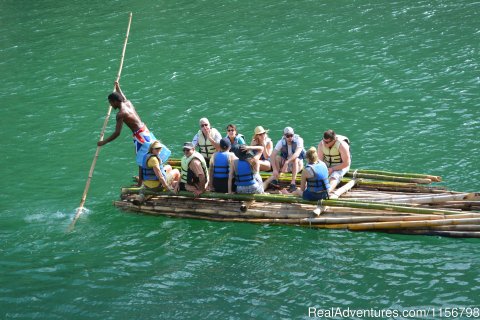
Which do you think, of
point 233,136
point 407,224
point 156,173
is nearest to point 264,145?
point 233,136

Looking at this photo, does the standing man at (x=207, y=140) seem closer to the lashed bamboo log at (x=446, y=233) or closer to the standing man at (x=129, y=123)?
the standing man at (x=129, y=123)

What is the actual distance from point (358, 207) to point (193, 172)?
4.39 m

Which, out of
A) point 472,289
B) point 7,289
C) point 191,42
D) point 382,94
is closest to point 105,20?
point 191,42

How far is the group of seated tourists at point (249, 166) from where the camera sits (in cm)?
1677

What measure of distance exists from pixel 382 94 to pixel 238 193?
32.2ft

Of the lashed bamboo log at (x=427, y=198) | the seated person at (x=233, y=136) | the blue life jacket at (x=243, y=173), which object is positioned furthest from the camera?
the seated person at (x=233, y=136)

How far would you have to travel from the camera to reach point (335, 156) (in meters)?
17.8

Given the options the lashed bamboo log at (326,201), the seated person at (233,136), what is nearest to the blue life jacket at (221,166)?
the lashed bamboo log at (326,201)

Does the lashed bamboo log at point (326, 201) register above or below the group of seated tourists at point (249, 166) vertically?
below

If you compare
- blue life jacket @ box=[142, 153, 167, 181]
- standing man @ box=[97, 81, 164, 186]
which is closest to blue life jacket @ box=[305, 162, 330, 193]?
blue life jacket @ box=[142, 153, 167, 181]

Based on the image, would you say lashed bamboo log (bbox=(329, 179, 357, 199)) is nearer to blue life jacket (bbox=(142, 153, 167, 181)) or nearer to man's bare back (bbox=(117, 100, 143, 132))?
blue life jacket (bbox=(142, 153, 167, 181))

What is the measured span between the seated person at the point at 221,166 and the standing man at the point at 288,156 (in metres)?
1.29

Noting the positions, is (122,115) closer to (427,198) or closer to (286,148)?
(286,148)

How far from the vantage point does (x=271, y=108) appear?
25234 mm
